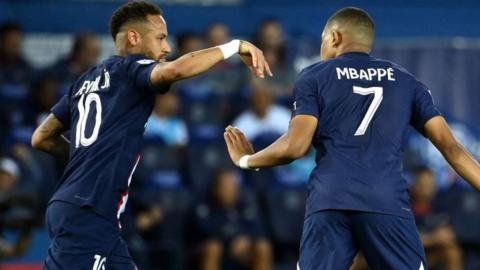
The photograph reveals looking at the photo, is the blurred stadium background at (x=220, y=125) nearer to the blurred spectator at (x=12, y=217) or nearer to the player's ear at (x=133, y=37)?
the blurred spectator at (x=12, y=217)

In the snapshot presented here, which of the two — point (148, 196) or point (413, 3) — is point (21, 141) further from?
point (413, 3)

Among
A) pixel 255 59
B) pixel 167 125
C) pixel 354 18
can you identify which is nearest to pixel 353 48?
pixel 354 18

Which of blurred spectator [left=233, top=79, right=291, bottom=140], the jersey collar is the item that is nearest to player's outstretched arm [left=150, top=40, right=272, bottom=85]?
the jersey collar

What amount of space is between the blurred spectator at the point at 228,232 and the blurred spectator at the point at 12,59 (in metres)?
2.62

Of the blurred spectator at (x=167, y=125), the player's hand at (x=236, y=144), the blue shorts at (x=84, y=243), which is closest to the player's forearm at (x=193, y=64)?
the player's hand at (x=236, y=144)

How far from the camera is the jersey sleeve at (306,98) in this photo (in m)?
6.70

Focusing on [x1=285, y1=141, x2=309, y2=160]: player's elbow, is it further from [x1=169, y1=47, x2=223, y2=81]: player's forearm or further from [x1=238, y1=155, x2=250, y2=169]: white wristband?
[x1=169, y1=47, x2=223, y2=81]: player's forearm

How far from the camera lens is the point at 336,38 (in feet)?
23.0

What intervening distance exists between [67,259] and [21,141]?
6187 mm

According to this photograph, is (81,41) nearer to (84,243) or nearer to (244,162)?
(244,162)

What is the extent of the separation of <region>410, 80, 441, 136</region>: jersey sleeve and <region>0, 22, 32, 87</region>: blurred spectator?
7.31 meters

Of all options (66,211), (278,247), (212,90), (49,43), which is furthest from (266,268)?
(66,211)

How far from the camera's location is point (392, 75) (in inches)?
269

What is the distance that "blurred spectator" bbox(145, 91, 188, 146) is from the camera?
1298 cm
